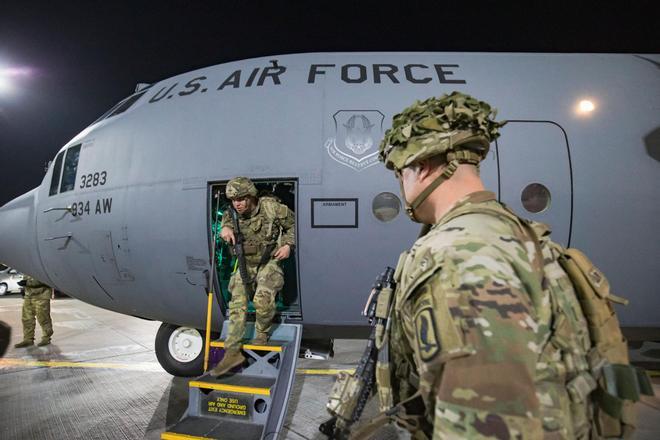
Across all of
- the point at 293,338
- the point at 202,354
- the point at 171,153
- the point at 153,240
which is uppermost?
the point at 171,153

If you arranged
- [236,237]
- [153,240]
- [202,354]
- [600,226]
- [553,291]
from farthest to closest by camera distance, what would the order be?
[202,354] < [153,240] < [236,237] < [600,226] < [553,291]

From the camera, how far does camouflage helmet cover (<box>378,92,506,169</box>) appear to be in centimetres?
148

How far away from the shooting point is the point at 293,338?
14.3 ft

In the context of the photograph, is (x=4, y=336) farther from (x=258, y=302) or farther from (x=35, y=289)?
(x=258, y=302)

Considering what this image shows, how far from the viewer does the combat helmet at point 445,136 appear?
4.84 ft

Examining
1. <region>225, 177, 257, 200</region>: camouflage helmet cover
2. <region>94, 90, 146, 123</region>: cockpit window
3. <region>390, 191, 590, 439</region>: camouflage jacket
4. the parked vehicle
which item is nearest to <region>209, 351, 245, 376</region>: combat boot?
<region>225, 177, 257, 200</region>: camouflage helmet cover

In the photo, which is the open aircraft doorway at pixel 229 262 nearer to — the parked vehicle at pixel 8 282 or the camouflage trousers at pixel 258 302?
the camouflage trousers at pixel 258 302

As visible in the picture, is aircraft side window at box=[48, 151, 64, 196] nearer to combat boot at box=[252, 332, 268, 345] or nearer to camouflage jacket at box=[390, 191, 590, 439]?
combat boot at box=[252, 332, 268, 345]

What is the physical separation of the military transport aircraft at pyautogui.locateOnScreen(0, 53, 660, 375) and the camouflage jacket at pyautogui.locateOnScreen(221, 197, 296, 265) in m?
0.23

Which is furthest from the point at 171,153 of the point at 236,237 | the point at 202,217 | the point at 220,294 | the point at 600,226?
the point at 600,226

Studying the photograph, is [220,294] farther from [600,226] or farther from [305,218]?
[600,226]

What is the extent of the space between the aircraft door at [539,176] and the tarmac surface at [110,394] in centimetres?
252

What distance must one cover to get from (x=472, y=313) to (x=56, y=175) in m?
6.74

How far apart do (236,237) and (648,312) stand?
4.62 metres
